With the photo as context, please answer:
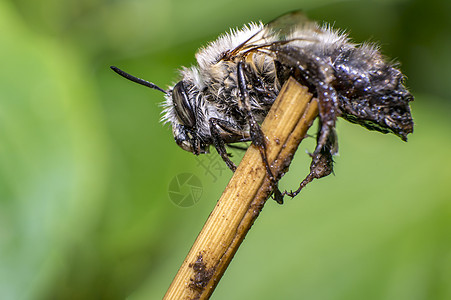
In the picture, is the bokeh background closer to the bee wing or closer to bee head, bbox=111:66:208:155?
bee head, bbox=111:66:208:155

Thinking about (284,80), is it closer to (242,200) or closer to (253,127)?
(253,127)

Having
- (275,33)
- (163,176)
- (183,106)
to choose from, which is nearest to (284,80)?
(275,33)

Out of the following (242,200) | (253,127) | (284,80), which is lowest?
(242,200)

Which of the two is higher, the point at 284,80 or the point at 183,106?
the point at 284,80

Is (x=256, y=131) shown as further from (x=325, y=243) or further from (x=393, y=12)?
(x=393, y=12)

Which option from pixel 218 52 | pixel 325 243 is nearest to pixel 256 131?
pixel 218 52

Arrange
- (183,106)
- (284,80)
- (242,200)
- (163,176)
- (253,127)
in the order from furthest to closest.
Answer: (163,176) < (183,106) < (284,80) < (253,127) < (242,200)

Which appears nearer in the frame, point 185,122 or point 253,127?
point 253,127

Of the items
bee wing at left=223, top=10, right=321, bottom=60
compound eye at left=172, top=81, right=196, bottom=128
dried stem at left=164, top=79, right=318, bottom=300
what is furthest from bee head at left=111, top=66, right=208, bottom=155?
dried stem at left=164, top=79, right=318, bottom=300
